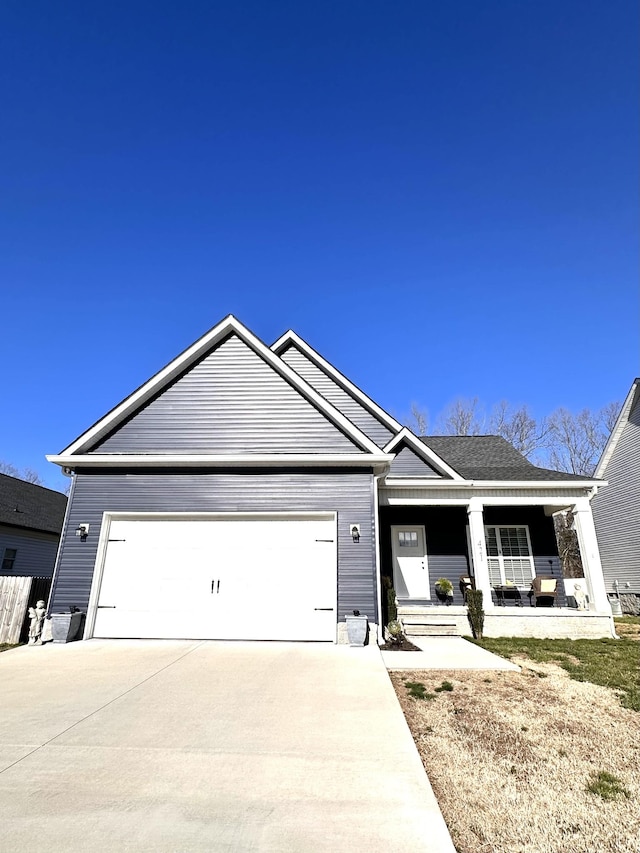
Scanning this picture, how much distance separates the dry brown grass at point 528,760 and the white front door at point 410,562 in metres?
6.59

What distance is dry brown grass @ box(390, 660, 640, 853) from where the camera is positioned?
269cm

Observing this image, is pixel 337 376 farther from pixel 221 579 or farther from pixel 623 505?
pixel 623 505

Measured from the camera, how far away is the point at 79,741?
3.80 m

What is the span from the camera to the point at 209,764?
3.36 metres

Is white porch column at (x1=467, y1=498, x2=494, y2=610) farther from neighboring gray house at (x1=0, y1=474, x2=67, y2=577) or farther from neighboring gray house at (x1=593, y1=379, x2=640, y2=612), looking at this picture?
neighboring gray house at (x1=0, y1=474, x2=67, y2=577)

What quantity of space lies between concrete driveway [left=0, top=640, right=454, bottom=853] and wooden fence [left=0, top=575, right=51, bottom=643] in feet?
11.1

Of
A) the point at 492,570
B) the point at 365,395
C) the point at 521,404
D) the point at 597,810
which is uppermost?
the point at 521,404

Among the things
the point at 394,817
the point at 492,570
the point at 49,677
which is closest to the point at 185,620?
the point at 49,677

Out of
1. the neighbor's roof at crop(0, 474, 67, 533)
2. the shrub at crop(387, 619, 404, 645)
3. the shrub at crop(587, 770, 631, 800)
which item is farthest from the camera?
the neighbor's roof at crop(0, 474, 67, 533)

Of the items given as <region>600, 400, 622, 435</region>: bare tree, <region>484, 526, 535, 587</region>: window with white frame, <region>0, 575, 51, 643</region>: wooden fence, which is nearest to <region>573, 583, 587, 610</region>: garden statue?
<region>484, 526, 535, 587</region>: window with white frame

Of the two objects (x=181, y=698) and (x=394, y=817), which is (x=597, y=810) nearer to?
(x=394, y=817)

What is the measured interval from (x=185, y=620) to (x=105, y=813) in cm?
605

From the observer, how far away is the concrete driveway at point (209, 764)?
8.31ft

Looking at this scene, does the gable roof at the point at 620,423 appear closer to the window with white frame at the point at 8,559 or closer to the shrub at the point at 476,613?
the shrub at the point at 476,613
